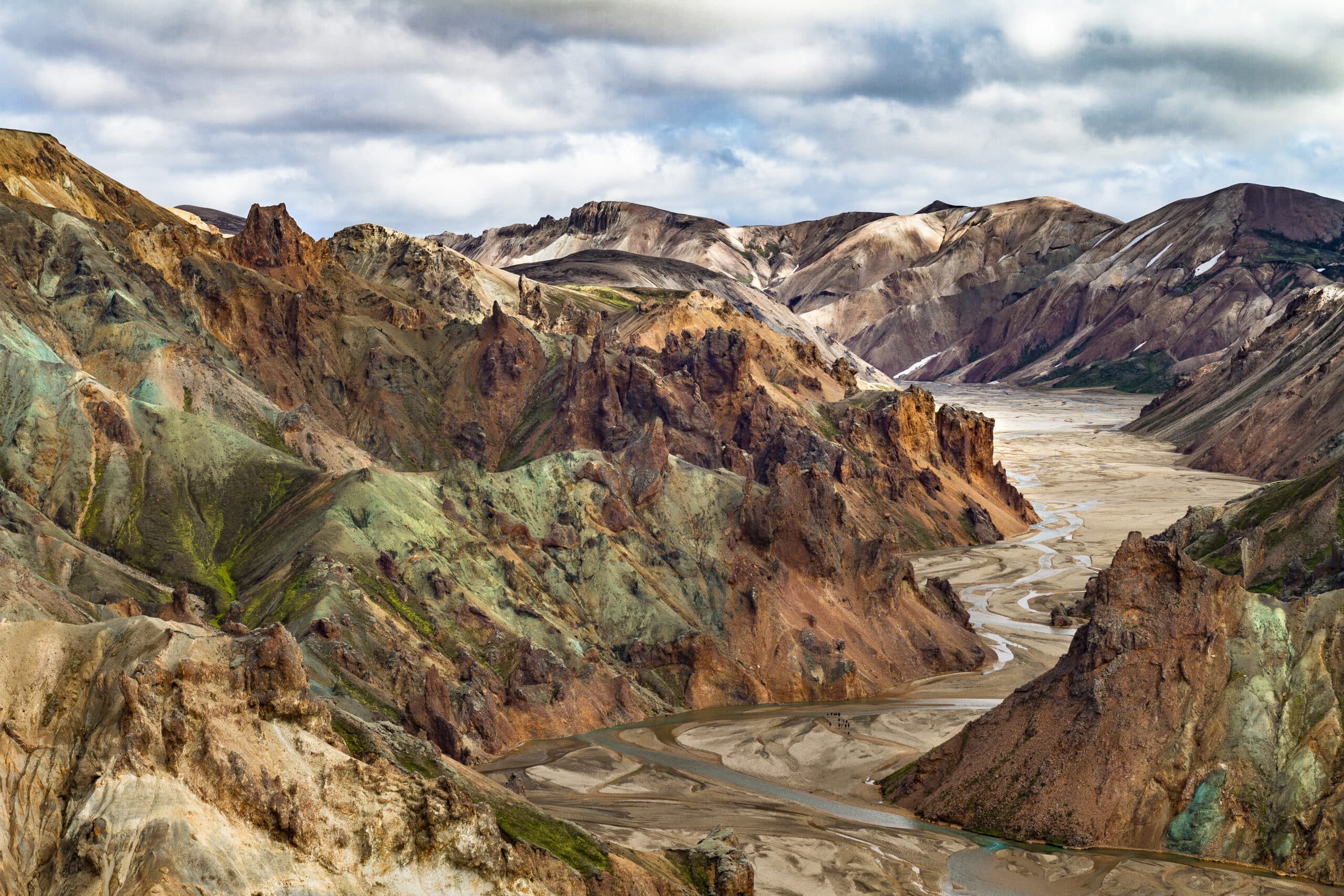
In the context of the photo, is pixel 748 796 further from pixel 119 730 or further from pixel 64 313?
pixel 64 313

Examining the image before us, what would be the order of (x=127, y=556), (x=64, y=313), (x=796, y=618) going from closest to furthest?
(x=127, y=556) < (x=796, y=618) < (x=64, y=313)

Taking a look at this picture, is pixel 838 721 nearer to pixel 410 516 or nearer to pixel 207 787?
pixel 410 516

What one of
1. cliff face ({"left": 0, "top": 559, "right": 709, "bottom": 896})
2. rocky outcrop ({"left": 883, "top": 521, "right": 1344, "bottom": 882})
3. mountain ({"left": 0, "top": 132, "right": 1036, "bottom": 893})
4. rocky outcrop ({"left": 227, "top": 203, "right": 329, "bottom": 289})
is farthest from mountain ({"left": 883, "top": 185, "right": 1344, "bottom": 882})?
rocky outcrop ({"left": 227, "top": 203, "right": 329, "bottom": 289})

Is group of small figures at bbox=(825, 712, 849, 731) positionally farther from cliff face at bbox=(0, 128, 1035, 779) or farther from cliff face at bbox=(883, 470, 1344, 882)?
cliff face at bbox=(883, 470, 1344, 882)

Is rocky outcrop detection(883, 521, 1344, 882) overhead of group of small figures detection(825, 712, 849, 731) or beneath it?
overhead

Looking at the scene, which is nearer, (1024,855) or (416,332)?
(1024,855)

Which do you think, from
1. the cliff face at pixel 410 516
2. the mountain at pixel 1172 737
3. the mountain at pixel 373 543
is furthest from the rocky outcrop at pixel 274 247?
the mountain at pixel 1172 737

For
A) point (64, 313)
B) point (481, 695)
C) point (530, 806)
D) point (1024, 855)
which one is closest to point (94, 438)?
point (64, 313)
